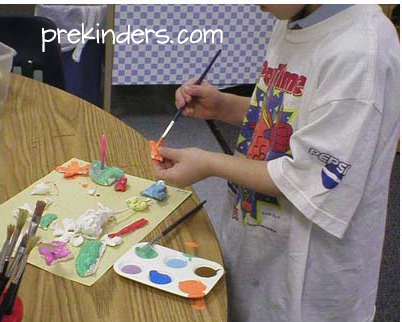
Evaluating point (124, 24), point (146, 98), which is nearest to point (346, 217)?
point (124, 24)

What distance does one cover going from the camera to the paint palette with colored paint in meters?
0.61

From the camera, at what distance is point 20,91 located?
1.12 metres

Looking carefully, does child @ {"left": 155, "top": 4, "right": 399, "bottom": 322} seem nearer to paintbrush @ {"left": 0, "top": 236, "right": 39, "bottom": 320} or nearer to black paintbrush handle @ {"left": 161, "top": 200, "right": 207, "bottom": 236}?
black paintbrush handle @ {"left": 161, "top": 200, "right": 207, "bottom": 236}

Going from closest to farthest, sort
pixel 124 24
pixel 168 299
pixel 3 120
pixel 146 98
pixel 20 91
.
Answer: pixel 168 299
pixel 3 120
pixel 20 91
pixel 124 24
pixel 146 98

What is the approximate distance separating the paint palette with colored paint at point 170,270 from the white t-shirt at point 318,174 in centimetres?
16

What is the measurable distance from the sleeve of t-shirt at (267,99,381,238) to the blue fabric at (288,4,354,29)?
0.14 metres

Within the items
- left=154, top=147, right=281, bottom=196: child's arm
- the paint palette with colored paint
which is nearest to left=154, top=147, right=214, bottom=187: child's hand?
left=154, top=147, right=281, bottom=196: child's arm

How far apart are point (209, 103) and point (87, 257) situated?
400 millimetres

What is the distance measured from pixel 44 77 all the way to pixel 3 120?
51 centimetres

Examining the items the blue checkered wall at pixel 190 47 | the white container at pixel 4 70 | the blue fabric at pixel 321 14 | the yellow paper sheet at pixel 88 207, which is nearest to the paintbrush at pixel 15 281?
the yellow paper sheet at pixel 88 207

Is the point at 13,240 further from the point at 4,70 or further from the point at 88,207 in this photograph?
the point at 4,70

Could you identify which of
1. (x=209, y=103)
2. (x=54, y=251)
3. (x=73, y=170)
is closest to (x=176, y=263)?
(x=54, y=251)

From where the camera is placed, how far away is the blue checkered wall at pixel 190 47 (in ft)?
6.95

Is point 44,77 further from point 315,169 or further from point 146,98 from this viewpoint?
point 146,98
